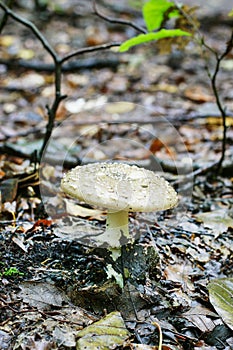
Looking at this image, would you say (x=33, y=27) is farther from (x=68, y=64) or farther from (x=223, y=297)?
(x=68, y=64)

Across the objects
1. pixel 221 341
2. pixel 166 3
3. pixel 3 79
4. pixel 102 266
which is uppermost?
pixel 166 3

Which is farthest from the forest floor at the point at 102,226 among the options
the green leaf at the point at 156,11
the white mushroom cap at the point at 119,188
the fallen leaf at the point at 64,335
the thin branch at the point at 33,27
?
the green leaf at the point at 156,11

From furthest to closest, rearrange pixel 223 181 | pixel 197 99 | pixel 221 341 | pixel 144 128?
1. pixel 197 99
2. pixel 144 128
3. pixel 223 181
4. pixel 221 341

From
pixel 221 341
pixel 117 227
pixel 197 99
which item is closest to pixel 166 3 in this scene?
pixel 117 227

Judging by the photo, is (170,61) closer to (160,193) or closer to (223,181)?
(223,181)

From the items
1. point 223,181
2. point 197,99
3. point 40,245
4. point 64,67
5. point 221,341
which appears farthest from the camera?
point 64,67

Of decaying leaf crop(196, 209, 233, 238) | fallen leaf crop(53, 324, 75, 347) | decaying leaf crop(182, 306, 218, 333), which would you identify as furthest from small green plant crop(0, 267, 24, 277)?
decaying leaf crop(196, 209, 233, 238)

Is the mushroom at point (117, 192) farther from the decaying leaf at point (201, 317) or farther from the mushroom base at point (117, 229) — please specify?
the decaying leaf at point (201, 317)

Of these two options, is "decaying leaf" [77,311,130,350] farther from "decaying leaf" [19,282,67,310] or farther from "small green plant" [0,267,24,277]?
"small green plant" [0,267,24,277]
